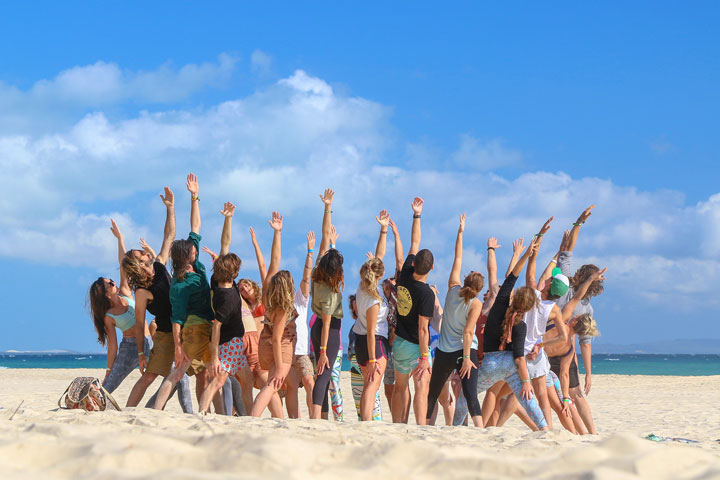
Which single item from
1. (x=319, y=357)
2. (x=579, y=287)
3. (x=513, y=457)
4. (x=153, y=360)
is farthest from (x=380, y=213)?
(x=513, y=457)

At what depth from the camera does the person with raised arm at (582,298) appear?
664 cm

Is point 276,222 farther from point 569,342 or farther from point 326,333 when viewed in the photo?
point 569,342

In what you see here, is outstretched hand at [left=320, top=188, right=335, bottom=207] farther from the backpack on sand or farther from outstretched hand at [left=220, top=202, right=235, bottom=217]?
the backpack on sand

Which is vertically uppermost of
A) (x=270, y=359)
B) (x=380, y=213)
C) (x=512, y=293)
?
(x=380, y=213)

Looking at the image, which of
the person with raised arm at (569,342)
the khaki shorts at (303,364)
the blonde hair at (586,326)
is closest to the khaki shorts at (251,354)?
the khaki shorts at (303,364)

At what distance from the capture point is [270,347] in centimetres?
593

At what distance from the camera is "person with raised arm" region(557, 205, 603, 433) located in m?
6.64

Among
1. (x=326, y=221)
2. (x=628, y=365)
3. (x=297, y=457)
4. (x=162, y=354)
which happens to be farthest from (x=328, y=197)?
(x=628, y=365)

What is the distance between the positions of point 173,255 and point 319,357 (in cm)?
166

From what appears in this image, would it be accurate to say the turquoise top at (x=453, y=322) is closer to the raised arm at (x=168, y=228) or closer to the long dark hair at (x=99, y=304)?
the raised arm at (x=168, y=228)

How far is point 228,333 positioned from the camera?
5.72m

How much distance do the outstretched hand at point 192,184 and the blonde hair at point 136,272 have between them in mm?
986

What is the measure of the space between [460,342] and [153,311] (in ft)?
9.63

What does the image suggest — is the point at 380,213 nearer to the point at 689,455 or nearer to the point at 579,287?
the point at 579,287
